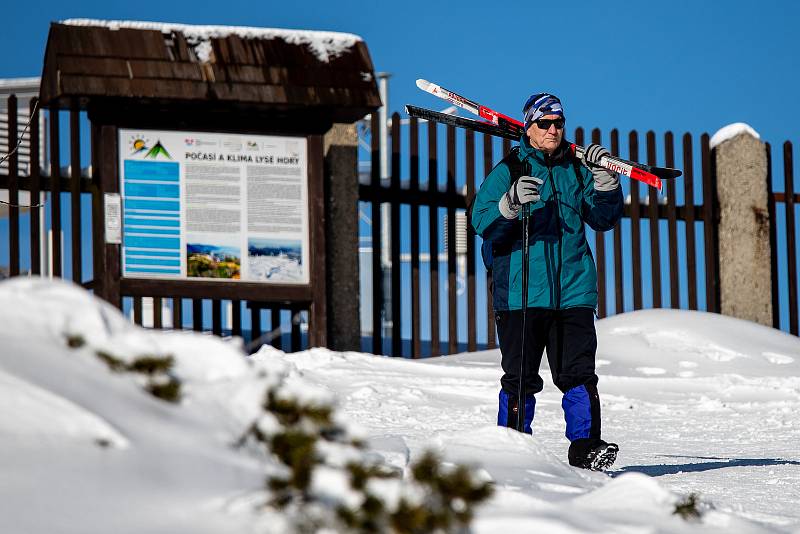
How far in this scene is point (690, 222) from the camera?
13.4 m

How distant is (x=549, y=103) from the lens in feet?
18.3

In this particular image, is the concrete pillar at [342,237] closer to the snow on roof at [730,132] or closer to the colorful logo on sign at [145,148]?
the colorful logo on sign at [145,148]

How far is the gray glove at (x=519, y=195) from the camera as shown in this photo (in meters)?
5.27

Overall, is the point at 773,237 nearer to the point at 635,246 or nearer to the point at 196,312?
the point at 635,246

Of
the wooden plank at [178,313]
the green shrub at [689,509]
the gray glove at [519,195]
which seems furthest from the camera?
the wooden plank at [178,313]

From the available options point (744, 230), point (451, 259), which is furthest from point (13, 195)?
point (744, 230)

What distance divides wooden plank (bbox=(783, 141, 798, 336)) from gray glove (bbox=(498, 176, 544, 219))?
922 centimetres

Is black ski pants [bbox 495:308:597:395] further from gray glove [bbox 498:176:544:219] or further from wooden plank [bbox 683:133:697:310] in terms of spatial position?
wooden plank [bbox 683:133:697:310]

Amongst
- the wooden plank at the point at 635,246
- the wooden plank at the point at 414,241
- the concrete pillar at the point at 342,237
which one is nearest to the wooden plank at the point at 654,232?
the wooden plank at the point at 635,246

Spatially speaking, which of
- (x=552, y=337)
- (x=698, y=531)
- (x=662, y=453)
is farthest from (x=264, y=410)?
(x=662, y=453)

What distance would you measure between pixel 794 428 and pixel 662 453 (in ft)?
5.97

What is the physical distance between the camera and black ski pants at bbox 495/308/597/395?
17.6 feet

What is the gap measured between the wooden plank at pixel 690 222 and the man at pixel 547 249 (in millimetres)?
7934

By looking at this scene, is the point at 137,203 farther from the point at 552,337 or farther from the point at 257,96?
the point at 552,337
